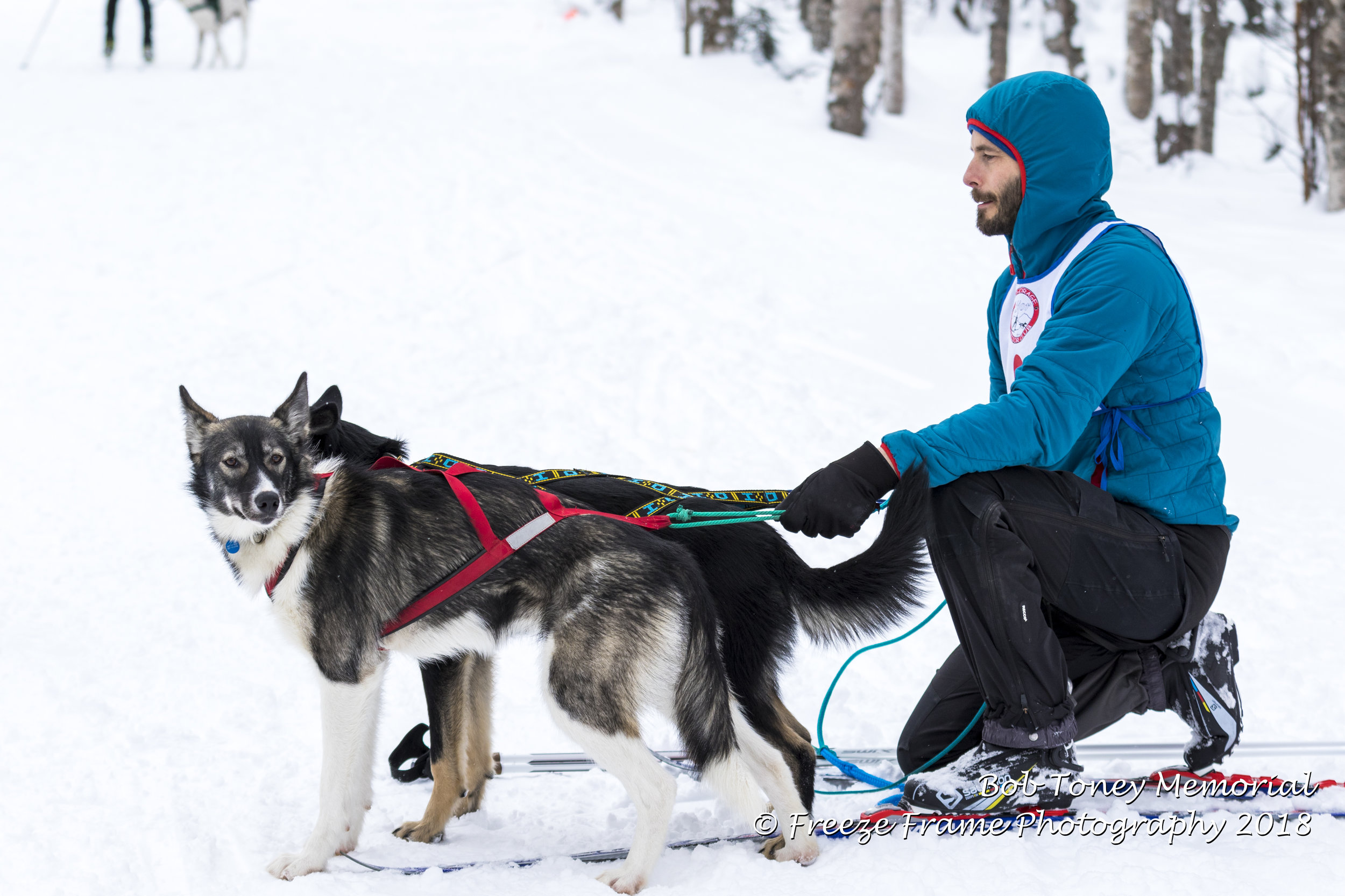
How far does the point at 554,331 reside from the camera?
22.7 feet

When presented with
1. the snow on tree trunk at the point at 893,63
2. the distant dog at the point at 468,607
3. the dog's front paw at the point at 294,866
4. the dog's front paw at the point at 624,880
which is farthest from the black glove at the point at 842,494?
the snow on tree trunk at the point at 893,63

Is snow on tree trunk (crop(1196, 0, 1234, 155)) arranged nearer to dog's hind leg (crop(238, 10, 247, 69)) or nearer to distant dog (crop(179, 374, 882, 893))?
dog's hind leg (crop(238, 10, 247, 69))

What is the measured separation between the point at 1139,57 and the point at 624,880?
53.7 feet

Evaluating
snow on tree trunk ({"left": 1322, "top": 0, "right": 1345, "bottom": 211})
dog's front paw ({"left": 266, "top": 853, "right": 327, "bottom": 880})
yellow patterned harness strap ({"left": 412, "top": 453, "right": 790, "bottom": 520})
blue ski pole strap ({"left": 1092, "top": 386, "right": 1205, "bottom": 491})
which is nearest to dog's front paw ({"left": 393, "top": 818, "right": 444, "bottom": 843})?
dog's front paw ({"left": 266, "top": 853, "right": 327, "bottom": 880})

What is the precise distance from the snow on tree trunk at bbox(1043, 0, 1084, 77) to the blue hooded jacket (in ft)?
61.8

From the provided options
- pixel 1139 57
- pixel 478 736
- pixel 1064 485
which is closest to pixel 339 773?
pixel 478 736

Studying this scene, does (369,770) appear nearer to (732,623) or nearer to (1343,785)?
(732,623)

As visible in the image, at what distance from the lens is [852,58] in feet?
35.3

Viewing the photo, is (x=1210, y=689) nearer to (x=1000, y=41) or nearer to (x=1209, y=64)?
(x=1209, y=64)

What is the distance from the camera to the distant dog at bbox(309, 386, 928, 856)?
2635mm

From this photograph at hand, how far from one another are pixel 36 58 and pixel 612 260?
1042cm

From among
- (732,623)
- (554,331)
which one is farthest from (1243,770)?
(554,331)

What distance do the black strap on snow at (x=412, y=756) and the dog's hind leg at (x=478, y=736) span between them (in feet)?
0.84

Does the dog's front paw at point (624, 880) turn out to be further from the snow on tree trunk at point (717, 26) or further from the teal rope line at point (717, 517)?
the snow on tree trunk at point (717, 26)
